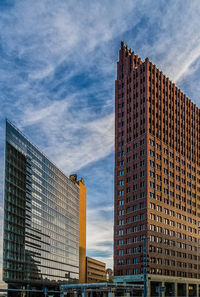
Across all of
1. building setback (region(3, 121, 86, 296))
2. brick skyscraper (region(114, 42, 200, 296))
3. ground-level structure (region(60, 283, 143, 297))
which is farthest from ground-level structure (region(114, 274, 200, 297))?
building setback (region(3, 121, 86, 296))

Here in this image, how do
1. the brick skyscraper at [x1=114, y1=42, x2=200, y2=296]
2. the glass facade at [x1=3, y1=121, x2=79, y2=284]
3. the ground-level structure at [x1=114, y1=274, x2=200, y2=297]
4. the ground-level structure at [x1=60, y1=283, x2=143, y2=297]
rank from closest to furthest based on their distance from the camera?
the ground-level structure at [x1=60, y1=283, x2=143, y2=297] → the ground-level structure at [x1=114, y1=274, x2=200, y2=297] → the brick skyscraper at [x1=114, y1=42, x2=200, y2=296] → the glass facade at [x1=3, y1=121, x2=79, y2=284]

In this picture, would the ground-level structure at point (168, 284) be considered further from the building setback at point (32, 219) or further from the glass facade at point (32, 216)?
the building setback at point (32, 219)

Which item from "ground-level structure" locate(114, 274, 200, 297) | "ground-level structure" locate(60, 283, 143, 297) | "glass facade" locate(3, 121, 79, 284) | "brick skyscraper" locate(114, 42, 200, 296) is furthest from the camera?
"glass facade" locate(3, 121, 79, 284)

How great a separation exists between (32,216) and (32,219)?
1.05 metres

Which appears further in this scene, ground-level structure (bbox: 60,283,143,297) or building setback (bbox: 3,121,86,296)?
building setback (bbox: 3,121,86,296)

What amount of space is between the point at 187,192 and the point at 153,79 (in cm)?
3905

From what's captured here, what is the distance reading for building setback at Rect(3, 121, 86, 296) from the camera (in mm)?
131750

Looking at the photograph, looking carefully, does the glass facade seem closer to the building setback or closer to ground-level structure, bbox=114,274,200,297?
the building setback

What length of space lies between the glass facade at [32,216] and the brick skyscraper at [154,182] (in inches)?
1338

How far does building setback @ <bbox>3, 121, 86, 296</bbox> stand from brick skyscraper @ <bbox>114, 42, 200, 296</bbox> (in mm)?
33994

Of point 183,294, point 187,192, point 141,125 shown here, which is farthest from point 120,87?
point 183,294

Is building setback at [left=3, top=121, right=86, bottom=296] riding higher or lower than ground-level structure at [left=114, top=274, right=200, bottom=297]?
higher

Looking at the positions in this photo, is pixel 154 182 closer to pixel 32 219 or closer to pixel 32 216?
pixel 32 216

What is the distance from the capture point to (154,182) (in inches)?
4719
